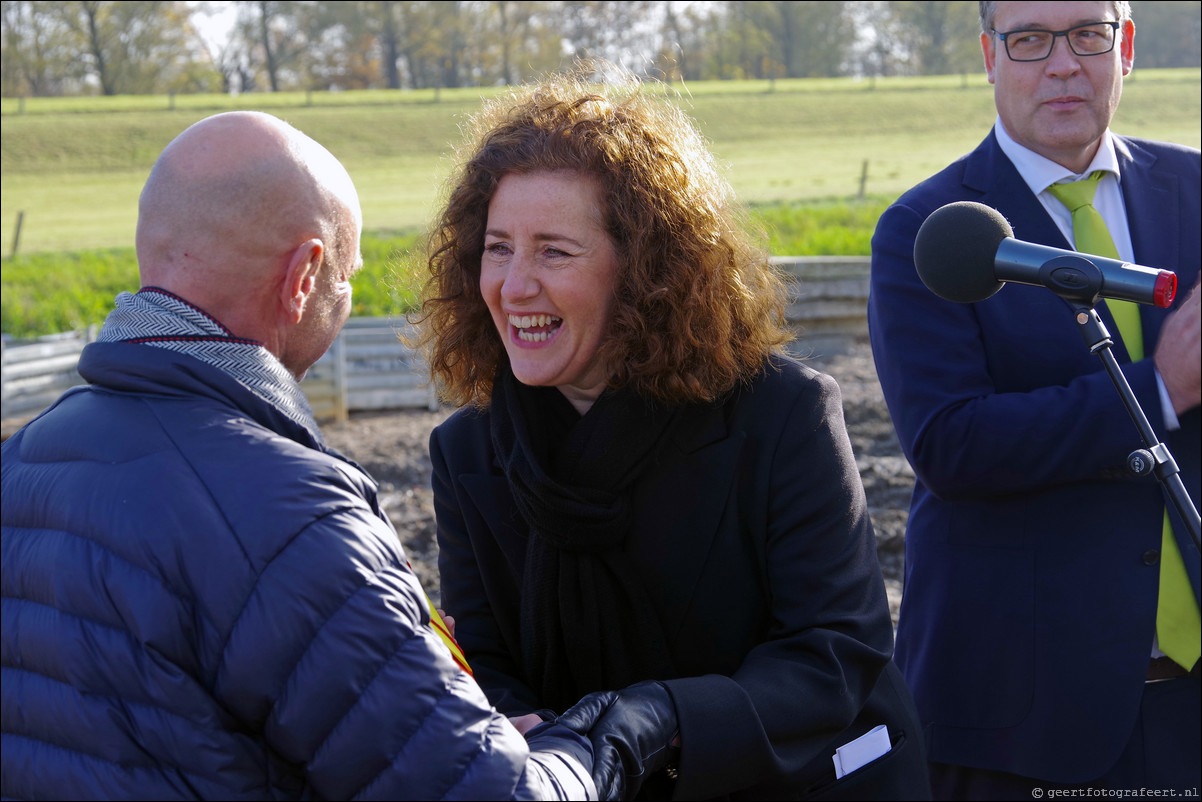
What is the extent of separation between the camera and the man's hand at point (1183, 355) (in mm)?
2455

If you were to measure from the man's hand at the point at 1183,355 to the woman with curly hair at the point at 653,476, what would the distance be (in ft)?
2.39

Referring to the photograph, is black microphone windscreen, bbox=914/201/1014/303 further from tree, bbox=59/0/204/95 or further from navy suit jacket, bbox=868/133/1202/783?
tree, bbox=59/0/204/95

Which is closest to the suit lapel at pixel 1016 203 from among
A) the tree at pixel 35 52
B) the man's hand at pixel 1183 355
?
the man's hand at pixel 1183 355

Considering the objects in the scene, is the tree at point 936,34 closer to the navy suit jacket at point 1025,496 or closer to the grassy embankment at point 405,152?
the grassy embankment at point 405,152

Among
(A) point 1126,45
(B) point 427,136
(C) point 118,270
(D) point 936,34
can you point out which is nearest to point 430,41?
(B) point 427,136

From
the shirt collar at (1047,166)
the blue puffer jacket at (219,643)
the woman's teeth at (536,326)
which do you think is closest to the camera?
the blue puffer jacket at (219,643)

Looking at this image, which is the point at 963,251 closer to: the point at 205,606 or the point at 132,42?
the point at 205,606

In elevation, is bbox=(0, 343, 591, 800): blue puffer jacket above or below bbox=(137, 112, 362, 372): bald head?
below

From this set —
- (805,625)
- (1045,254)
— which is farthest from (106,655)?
(1045,254)

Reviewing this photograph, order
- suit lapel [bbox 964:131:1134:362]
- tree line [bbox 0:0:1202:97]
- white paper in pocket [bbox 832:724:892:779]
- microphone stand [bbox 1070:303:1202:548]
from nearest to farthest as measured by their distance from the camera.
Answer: microphone stand [bbox 1070:303:1202:548] → white paper in pocket [bbox 832:724:892:779] → suit lapel [bbox 964:131:1134:362] → tree line [bbox 0:0:1202:97]

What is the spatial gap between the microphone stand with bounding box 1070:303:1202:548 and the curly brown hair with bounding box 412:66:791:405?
94cm

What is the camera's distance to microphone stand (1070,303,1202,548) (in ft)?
5.81

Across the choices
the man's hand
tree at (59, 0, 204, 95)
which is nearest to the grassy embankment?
tree at (59, 0, 204, 95)

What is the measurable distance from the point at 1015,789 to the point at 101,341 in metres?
2.31
